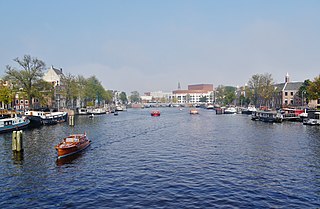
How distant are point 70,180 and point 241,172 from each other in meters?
20.5

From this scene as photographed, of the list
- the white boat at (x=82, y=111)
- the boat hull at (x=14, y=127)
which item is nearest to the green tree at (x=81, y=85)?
the white boat at (x=82, y=111)

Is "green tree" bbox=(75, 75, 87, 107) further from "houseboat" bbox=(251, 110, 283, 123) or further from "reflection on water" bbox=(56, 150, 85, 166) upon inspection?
"reflection on water" bbox=(56, 150, 85, 166)

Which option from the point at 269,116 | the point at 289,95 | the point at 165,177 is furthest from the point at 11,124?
the point at 289,95

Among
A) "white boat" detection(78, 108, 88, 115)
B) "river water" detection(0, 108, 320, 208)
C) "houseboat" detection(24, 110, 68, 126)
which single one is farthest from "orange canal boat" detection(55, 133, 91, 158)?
"white boat" detection(78, 108, 88, 115)

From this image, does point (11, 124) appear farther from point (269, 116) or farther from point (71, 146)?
point (269, 116)

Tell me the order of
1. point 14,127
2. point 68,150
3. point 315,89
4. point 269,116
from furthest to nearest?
point 269,116, point 315,89, point 14,127, point 68,150

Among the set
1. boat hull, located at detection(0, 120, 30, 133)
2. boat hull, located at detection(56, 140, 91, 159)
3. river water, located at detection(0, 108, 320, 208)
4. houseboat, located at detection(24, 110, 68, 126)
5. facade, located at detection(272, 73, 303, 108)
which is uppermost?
facade, located at detection(272, 73, 303, 108)

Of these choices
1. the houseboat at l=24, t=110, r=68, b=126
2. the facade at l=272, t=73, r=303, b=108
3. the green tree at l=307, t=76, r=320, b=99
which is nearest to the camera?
the houseboat at l=24, t=110, r=68, b=126

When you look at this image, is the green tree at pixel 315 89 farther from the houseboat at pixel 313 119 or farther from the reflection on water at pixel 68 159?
the reflection on water at pixel 68 159

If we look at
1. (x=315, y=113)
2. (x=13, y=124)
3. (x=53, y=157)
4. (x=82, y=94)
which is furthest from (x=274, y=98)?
(x=53, y=157)

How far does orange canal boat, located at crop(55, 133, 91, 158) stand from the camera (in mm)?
A: 44009

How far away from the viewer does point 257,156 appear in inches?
1785

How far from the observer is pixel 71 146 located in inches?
1797

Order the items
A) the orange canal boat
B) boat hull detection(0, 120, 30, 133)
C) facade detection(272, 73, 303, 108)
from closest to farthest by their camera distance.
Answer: the orange canal boat → boat hull detection(0, 120, 30, 133) → facade detection(272, 73, 303, 108)
